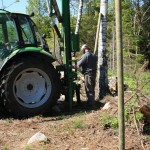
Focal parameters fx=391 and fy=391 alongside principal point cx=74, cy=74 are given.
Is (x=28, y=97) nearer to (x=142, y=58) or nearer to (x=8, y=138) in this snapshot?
(x=8, y=138)

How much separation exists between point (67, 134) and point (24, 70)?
2.36 meters

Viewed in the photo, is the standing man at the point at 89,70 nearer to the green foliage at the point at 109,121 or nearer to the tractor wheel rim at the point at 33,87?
the tractor wheel rim at the point at 33,87

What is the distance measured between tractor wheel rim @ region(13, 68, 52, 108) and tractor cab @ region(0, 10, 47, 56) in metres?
0.62

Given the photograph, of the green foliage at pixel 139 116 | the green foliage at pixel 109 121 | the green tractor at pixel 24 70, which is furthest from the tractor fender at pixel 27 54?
the green foliage at pixel 139 116

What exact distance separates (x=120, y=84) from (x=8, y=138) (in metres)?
3.65

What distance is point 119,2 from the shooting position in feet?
10.7

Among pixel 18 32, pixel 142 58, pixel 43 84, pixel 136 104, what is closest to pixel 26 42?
A: pixel 18 32

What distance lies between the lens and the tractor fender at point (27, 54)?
8.12 meters

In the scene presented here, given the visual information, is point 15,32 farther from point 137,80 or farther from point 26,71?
point 137,80

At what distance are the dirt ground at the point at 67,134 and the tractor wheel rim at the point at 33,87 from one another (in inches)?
22.3

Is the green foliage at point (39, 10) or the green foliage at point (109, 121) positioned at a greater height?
the green foliage at point (39, 10)

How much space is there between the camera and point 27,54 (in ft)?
27.6

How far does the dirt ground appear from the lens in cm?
583

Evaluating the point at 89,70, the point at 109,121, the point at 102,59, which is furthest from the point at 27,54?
the point at 109,121
